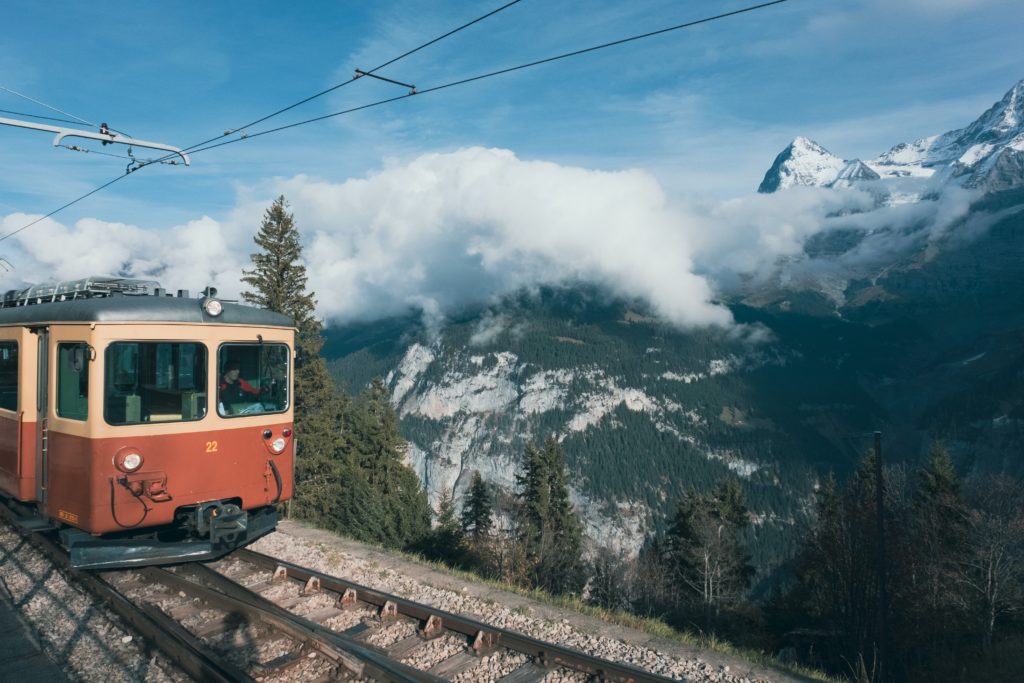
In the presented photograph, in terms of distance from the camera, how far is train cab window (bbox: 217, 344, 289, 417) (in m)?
10.2

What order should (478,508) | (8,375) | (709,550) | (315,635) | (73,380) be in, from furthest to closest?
(478,508) < (709,550) < (8,375) < (73,380) < (315,635)

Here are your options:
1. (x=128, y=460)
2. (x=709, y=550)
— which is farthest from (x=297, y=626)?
(x=709, y=550)

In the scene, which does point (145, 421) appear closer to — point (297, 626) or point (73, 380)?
point (73, 380)

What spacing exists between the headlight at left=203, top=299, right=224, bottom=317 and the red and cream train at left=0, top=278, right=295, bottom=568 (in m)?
0.02

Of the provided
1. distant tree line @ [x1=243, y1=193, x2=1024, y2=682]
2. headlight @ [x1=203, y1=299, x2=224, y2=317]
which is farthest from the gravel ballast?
distant tree line @ [x1=243, y1=193, x2=1024, y2=682]

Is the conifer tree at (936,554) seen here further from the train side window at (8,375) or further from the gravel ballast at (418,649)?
the train side window at (8,375)

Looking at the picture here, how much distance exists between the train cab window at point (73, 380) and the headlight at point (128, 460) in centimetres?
73

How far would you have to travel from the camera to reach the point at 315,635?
7531 millimetres

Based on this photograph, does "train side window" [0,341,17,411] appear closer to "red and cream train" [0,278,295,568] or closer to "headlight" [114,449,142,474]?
"red and cream train" [0,278,295,568]

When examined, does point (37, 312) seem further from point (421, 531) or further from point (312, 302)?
point (312, 302)

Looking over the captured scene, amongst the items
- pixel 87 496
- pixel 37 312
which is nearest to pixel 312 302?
pixel 37 312

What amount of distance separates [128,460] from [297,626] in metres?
3.67

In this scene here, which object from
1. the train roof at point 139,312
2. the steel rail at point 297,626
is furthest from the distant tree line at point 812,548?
the train roof at point 139,312

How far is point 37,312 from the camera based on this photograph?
10609mm
